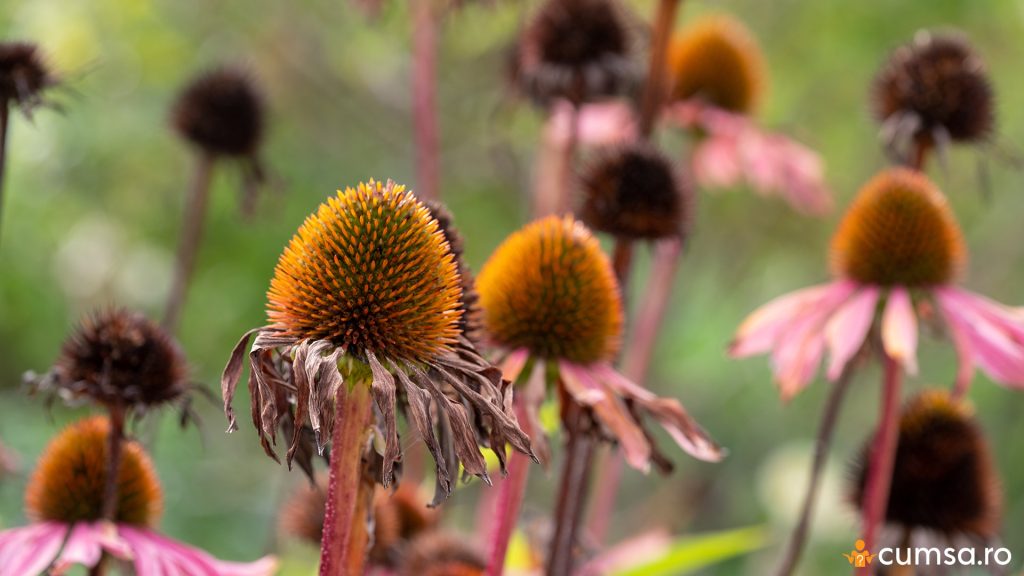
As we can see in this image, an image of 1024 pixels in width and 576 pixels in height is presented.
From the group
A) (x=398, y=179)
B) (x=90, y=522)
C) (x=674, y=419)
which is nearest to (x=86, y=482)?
(x=90, y=522)

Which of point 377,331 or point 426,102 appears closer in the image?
point 377,331

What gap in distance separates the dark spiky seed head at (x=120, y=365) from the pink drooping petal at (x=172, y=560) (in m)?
0.15

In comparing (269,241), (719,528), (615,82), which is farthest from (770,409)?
(615,82)

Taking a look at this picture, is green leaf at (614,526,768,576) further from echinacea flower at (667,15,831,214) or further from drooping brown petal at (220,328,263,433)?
echinacea flower at (667,15,831,214)

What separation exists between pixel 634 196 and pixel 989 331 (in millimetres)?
522

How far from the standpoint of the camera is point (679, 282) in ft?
16.9

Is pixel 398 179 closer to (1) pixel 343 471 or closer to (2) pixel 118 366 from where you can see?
(2) pixel 118 366

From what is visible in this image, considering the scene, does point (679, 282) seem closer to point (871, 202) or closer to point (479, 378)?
point (871, 202)

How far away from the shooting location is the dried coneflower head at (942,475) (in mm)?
1867

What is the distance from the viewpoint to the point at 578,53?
230 cm

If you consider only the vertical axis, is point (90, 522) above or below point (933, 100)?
below

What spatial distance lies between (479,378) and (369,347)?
104 millimetres

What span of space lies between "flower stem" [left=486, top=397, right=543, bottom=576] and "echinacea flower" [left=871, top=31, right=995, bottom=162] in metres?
1.05

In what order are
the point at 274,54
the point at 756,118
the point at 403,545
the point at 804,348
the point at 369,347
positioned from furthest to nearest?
the point at 274,54, the point at 756,118, the point at 403,545, the point at 804,348, the point at 369,347
